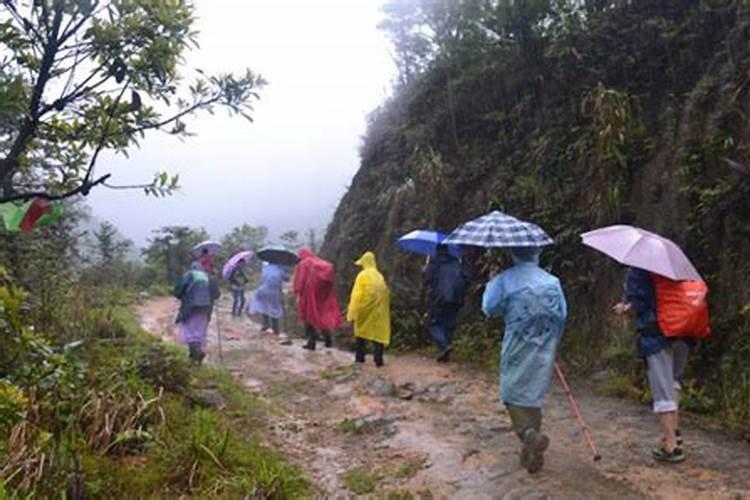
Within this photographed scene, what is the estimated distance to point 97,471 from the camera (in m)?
4.72

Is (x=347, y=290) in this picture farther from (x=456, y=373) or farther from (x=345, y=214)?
(x=456, y=373)

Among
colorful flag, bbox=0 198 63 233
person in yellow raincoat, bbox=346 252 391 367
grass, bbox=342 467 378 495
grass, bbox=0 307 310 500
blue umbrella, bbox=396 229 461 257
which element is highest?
colorful flag, bbox=0 198 63 233

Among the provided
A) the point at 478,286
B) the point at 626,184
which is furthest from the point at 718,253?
the point at 478,286

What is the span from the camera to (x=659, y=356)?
5.33m

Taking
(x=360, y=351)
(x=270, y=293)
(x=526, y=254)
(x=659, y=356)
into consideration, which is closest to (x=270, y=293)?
(x=270, y=293)

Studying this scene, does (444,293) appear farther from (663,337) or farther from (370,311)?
(663,337)

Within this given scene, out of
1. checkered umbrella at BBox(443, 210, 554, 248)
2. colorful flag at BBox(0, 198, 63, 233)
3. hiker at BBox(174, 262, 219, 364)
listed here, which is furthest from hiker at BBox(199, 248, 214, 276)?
checkered umbrella at BBox(443, 210, 554, 248)

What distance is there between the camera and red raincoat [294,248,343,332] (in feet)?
38.6

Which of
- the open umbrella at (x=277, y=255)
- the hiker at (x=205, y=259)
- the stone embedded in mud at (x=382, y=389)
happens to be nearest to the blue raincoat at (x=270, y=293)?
the open umbrella at (x=277, y=255)

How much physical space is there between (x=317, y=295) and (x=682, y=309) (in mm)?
7425

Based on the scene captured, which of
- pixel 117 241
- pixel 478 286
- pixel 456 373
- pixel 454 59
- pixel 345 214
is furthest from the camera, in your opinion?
pixel 117 241

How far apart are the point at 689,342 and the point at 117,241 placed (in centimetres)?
2756

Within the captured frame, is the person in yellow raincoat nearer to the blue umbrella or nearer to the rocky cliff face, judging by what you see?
the blue umbrella

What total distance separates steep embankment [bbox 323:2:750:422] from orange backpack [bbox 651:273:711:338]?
1.45 metres
